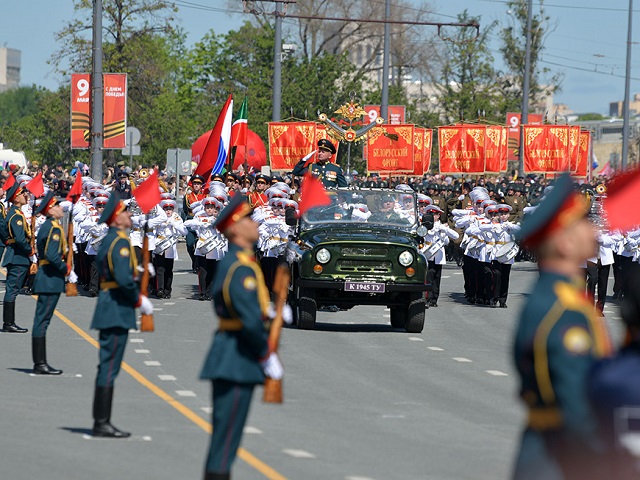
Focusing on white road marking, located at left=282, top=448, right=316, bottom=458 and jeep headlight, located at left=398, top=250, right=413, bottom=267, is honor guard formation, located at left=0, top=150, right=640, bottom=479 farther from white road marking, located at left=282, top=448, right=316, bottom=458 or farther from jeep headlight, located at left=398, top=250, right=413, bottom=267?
white road marking, located at left=282, top=448, right=316, bottom=458

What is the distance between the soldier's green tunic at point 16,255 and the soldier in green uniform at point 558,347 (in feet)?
46.0

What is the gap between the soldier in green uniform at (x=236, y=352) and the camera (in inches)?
342

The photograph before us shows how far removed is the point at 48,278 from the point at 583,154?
36999 mm

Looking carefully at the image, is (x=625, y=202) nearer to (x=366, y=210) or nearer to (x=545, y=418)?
(x=545, y=418)

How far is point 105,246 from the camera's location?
12.5m

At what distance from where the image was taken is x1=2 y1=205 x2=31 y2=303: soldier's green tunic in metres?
19.8

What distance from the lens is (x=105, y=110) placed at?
35.6 m

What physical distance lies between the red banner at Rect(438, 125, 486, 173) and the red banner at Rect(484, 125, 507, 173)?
518 millimetres

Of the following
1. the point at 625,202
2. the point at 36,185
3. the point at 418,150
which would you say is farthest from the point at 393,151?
the point at 625,202

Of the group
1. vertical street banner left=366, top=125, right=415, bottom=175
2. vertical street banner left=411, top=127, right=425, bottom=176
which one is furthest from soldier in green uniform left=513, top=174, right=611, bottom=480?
vertical street banner left=411, top=127, right=425, bottom=176

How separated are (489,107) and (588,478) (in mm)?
63956

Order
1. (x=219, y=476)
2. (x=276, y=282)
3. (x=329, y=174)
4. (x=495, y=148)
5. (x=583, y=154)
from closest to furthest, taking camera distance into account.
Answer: (x=219, y=476) → (x=276, y=282) → (x=329, y=174) → (x=495, y=148) → (x=583, y=154)

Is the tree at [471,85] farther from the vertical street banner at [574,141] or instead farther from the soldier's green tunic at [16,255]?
the soldier's green tunic at [16,255]

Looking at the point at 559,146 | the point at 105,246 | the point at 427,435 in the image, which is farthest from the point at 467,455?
the point at 559,146
